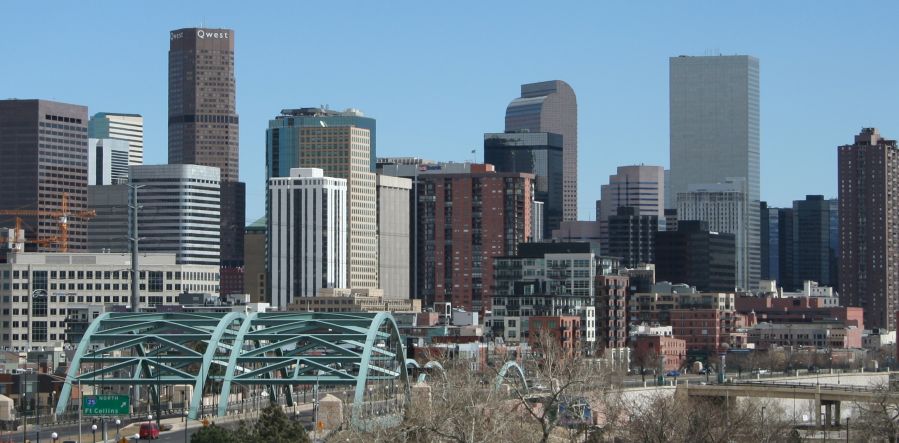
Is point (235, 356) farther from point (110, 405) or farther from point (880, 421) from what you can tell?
point (880, 421)

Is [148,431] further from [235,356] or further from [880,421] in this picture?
[880,421]

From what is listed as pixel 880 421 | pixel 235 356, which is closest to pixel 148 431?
pixel 235 356

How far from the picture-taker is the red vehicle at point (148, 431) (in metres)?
130

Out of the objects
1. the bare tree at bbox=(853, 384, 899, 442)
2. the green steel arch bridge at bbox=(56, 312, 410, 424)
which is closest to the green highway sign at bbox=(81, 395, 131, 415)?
the green steel arch bridge at bbox=(56, 312, 410, 424)

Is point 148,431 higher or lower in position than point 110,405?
lower

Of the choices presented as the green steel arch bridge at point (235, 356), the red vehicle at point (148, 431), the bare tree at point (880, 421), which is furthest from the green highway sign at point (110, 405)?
the bare tree at point (880, 421)

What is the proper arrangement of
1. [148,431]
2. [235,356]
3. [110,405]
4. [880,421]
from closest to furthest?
[110,405]
[148,431]
[880,421]
[235,356]

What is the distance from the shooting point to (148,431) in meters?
131

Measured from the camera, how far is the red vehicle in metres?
130

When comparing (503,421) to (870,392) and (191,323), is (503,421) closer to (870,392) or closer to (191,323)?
(191,323)

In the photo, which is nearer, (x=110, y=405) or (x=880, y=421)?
(x=110, y=405)

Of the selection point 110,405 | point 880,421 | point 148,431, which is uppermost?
point 110,405

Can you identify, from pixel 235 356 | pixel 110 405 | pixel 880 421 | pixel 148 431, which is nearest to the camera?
pixel 110 405

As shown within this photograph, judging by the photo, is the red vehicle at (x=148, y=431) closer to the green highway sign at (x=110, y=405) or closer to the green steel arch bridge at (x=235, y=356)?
the green highway sign at (x=110, y=405)
